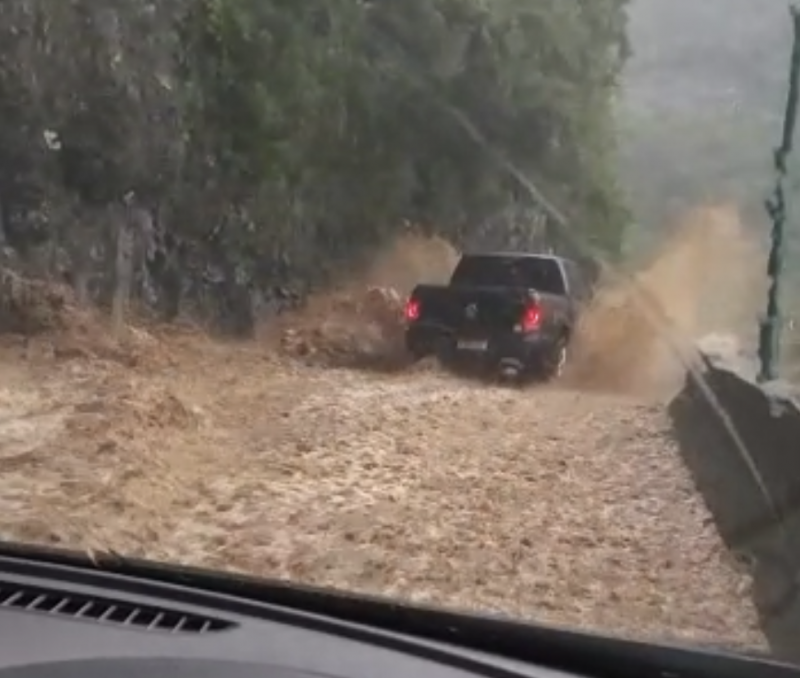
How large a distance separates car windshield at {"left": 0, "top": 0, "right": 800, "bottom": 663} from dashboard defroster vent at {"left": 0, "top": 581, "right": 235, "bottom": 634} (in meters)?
0.60

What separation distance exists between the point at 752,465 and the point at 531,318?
79 centimetres

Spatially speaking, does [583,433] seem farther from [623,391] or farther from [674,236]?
[674,236]

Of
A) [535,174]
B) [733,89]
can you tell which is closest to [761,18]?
[733,89]

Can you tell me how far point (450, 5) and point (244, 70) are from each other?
0.72m

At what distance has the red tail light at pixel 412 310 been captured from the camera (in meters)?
4.34

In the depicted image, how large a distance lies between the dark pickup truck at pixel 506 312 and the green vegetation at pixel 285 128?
0.34 feet

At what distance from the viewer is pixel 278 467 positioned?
430 cm

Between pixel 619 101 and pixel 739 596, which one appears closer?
pixel 739 596

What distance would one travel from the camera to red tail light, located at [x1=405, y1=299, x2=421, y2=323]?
434 centimetres

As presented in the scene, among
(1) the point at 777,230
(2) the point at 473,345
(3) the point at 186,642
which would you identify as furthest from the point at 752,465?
(3) the point at 186,642

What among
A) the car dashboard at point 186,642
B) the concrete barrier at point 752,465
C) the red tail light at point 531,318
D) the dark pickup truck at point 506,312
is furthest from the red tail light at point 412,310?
the car dashboard at point 186,642

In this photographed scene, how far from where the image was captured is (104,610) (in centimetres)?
300

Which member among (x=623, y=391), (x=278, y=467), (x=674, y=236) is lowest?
(x=278, y=467)

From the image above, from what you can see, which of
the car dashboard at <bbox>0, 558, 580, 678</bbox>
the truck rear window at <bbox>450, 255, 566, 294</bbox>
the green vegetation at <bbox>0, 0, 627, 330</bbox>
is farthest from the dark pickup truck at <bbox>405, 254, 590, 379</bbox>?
the car dashboard at <bbox>0, 558, 580, 678</bbox>
